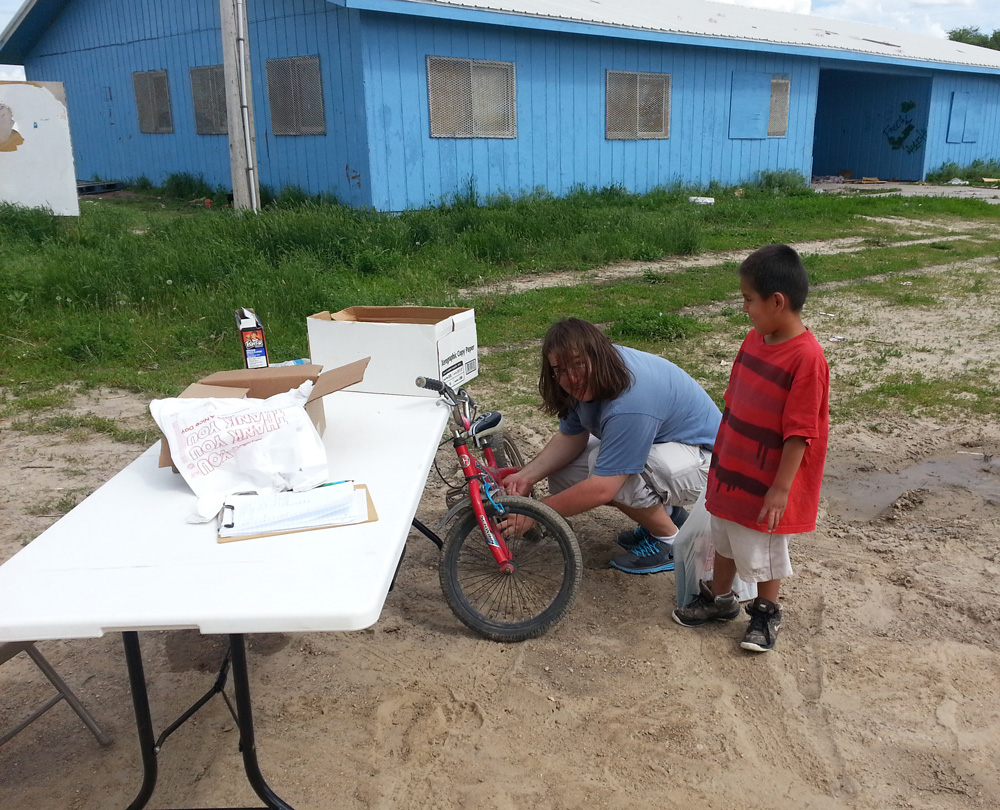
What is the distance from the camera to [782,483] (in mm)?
2648

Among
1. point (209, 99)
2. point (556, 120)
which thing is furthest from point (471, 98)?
point (209, 99)

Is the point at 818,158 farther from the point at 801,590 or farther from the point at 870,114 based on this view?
the point at 801,590

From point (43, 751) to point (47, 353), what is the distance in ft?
14.8

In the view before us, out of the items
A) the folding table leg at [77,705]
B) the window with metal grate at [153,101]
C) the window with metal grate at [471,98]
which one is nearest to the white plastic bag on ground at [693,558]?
the folding table leg at [77,705]

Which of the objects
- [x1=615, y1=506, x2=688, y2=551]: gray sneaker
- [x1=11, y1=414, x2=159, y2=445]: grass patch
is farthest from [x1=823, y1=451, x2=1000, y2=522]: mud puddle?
[x1=11, y1=414, x2=159, y2=445]: grass patch

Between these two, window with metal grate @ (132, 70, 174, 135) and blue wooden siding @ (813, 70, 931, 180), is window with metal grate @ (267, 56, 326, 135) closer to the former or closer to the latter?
window with metal grate @ (132, 70, 174, 135)

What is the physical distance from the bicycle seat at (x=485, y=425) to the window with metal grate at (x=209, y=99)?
1237 cm

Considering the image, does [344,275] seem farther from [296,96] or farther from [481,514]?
[481,514]

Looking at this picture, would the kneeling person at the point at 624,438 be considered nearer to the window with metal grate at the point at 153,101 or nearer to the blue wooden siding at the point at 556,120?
the blue wooden siding at the point at 556,120

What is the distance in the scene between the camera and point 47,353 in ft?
20.9

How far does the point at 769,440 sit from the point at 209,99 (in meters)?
13.9

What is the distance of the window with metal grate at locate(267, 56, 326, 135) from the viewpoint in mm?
12461

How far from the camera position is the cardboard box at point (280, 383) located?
2.67 m

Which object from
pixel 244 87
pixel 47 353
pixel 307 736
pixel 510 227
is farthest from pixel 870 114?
pixel 307 736
